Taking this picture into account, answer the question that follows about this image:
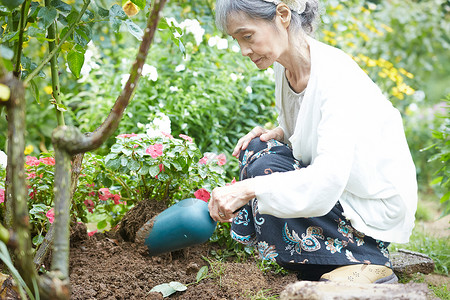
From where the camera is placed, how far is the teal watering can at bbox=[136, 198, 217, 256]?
1878 millimetres

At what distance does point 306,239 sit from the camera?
187 cm

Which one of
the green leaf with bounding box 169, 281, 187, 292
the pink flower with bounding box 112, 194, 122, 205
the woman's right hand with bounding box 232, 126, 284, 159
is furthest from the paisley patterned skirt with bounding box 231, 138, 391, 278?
the pink flower with bounding box 112, 194, 122, 205

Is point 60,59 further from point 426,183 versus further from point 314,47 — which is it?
point 426,183

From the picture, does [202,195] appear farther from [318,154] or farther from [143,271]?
[318,154]

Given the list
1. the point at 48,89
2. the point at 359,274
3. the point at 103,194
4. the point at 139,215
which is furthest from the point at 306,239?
the point at 48,89

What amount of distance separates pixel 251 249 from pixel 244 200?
23.0 inches

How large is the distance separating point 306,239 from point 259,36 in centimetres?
74

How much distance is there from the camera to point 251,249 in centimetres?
218

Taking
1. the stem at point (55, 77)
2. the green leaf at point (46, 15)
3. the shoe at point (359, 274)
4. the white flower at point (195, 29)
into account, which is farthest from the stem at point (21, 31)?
the white flower at point (195, 29)

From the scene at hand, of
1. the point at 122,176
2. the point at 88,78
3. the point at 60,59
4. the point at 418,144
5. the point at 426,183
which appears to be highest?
the point at 60,59

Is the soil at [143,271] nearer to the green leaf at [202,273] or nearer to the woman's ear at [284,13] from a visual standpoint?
the green leaf at [202,273]

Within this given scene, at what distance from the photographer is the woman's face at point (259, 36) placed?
6.03 ft

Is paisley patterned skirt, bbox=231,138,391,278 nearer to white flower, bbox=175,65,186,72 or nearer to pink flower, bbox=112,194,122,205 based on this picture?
pink flower, bbox=112,194,122,205

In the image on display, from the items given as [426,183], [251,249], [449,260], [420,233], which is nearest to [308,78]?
[251,249]
